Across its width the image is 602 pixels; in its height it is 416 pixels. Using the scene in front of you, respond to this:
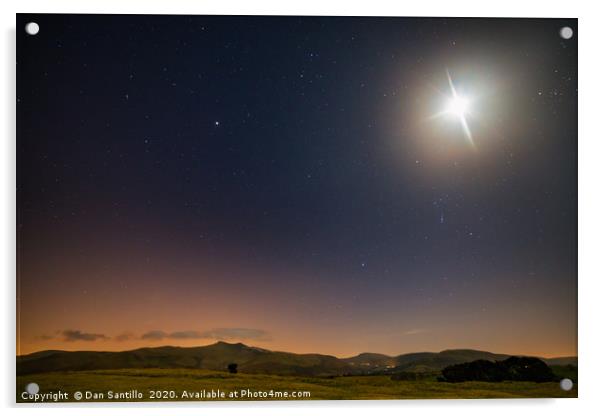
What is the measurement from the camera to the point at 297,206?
2412mm

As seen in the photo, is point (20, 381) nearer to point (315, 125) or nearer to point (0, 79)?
point (0, 79)

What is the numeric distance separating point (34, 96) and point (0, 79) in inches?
4.9

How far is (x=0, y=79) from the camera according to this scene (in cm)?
235

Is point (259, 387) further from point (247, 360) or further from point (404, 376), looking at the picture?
point (404, 376)

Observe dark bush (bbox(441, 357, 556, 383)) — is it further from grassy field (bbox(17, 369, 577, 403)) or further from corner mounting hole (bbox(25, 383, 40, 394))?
corner mounting hole (bbox(25, 383, 40, 394))

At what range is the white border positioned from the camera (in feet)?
7.64

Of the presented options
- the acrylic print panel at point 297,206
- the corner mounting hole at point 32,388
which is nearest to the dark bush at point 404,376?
the acrylic print panel at point 297,206

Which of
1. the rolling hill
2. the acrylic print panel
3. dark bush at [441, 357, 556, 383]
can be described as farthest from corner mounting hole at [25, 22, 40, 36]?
dark bush at [441, 357, 556, 383]

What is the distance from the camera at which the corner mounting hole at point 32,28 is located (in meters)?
2.36

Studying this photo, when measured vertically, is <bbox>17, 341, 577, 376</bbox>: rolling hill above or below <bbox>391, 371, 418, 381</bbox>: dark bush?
above

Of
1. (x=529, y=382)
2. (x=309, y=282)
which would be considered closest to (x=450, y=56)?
(x=309, y=282)

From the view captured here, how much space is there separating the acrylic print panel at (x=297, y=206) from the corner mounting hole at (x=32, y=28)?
1cm

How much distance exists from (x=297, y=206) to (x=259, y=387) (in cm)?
62

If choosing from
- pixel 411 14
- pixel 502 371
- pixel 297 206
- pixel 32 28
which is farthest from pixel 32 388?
pixel 411 14
